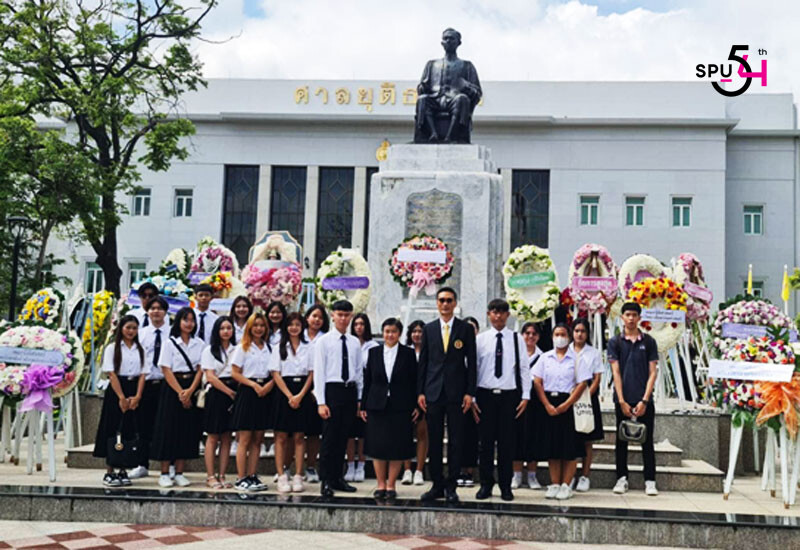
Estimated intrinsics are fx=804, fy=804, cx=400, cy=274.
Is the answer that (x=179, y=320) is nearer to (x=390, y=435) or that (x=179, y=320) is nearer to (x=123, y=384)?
(x=123, y=384)

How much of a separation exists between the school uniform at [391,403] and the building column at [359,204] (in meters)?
24.3

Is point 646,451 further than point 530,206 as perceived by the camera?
No

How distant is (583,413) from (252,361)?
2895 mm

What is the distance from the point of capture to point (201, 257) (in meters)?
13.0

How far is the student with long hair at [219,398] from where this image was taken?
22.7ft

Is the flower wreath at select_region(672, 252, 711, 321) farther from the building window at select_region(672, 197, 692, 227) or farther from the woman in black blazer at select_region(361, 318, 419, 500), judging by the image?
the building window at select_region(672, 197, 692, 227)

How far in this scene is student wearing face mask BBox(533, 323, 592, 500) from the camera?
681cm

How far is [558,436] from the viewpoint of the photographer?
269 inches

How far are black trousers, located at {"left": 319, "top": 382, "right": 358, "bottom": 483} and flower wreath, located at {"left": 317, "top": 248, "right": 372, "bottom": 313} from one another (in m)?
4.76

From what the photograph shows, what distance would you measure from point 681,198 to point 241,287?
22.6 m

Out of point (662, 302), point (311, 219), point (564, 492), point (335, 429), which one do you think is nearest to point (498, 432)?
point (564, 492)

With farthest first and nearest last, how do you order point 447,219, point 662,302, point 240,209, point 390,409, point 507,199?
point 240,209
point 507,199
point 447,219
point 662,302
point 390,409

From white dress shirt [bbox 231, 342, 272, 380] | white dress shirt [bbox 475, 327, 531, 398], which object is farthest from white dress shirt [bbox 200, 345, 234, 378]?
white dress shirt [bbox 475, 327, 531, 398]

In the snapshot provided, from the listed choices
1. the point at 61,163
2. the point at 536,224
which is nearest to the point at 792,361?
the point at 61,163
